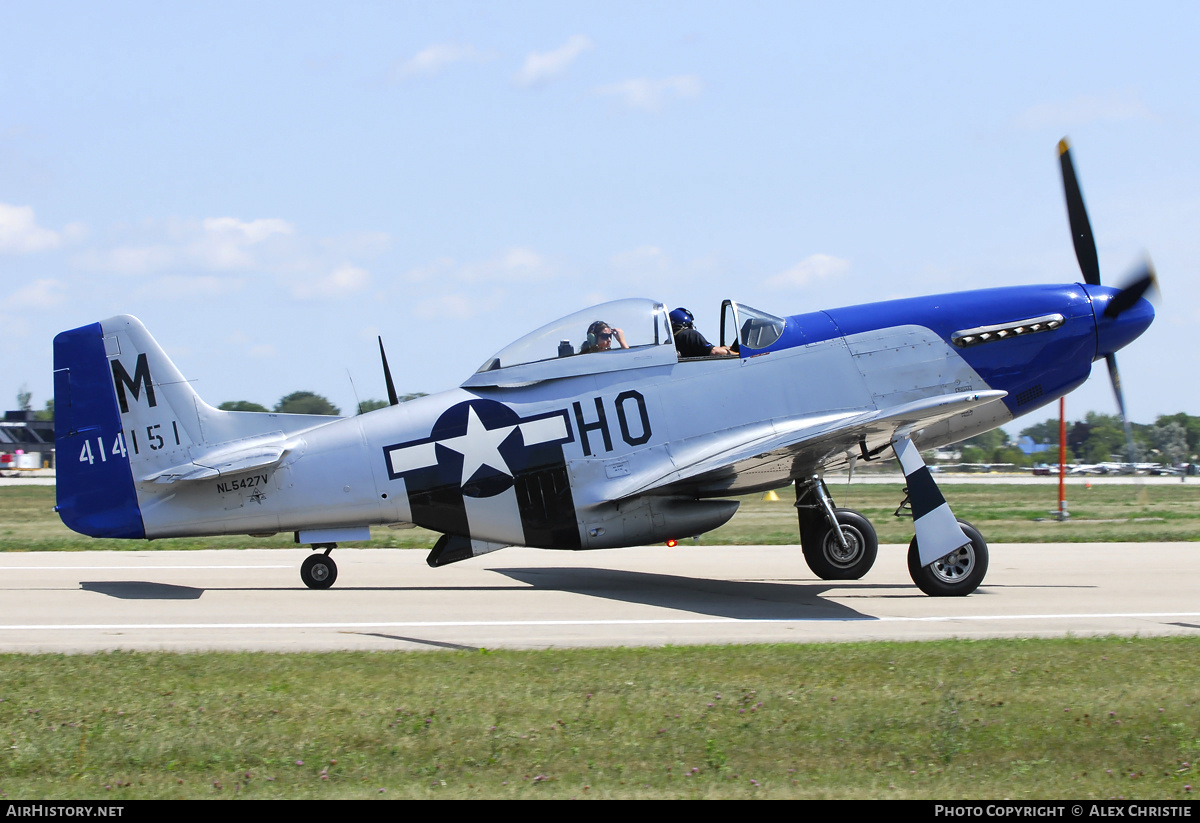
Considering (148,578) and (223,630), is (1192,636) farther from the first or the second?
(148,578)

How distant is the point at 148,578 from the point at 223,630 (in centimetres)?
452

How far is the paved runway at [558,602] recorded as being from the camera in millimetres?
8492

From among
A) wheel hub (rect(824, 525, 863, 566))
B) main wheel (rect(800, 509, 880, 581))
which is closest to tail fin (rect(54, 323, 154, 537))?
main wheel (rect(800, 509, 880, 581))

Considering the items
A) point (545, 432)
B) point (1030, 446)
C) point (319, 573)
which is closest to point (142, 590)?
point (319, 573)

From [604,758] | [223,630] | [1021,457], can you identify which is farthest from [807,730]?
[1021,457]

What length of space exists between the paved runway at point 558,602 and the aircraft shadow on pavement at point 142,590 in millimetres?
31

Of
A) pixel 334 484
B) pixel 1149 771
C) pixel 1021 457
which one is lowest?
pixel 1021 457

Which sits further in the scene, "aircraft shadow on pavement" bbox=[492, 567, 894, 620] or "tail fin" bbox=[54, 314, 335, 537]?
"tail fin" bbox=[54, 314, 335, 537]

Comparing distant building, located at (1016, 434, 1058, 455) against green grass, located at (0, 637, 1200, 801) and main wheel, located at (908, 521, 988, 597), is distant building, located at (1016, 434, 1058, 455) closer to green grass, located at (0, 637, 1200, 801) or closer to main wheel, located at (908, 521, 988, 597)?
main wheel, located at (908, 521, 988, 597)

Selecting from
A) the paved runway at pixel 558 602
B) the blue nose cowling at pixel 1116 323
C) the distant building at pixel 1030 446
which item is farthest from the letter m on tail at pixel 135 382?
the distant building at pixel 1030 446

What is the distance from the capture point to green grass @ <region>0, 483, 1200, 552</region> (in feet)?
58.1

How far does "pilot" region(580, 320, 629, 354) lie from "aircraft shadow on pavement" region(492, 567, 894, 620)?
8.86 feet

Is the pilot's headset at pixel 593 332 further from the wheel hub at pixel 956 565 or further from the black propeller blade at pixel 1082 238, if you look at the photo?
the black propeller blade at pixel 1082 238

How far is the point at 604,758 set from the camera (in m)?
4.98
